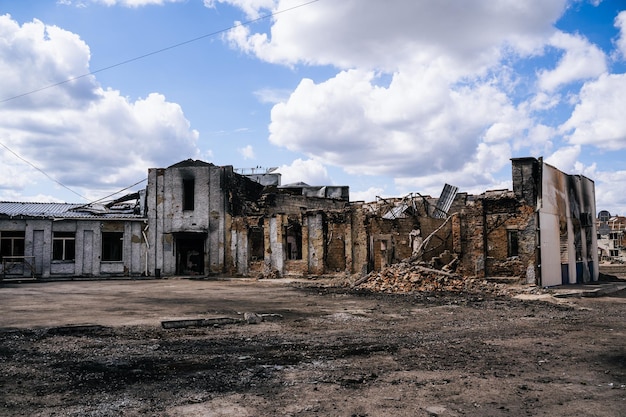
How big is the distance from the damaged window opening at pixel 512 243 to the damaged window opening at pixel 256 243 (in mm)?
14466

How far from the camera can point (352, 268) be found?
25.6 m

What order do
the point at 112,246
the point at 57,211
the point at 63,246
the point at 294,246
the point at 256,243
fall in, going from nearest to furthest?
the point at 63,246 < the point at 57,211 < the point at 112,246 < the point at 256,243 < the point at 294,246

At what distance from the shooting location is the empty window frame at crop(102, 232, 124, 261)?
28938 mm

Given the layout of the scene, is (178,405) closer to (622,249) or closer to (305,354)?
(305,354)

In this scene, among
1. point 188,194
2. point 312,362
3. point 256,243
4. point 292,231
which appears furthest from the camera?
point 188,194

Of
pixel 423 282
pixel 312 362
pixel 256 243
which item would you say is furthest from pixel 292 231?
pixel 312 362

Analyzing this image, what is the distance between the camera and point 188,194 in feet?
100

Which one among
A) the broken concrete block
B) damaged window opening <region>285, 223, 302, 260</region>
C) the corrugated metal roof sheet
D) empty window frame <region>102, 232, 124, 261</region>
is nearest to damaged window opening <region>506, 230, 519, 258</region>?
the broken concrete block

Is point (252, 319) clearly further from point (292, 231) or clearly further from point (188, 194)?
point (188, 194)

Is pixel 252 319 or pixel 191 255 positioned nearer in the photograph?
pixel 252 319

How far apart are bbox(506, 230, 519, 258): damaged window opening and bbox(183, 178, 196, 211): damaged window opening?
18703mm

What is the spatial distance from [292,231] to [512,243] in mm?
13438

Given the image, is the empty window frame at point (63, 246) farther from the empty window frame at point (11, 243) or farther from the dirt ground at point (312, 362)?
the dirt ground at point (312, 362)

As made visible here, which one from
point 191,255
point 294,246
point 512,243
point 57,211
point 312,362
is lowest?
point 312,362
